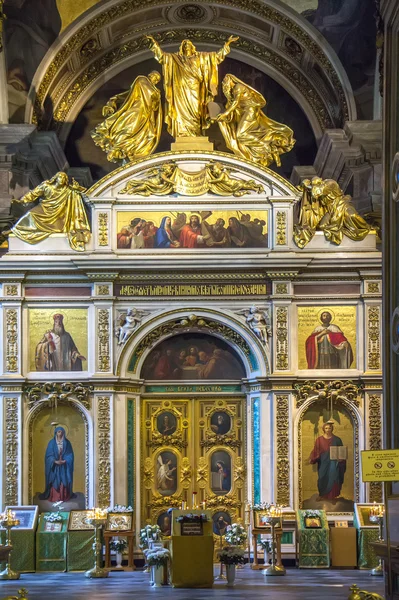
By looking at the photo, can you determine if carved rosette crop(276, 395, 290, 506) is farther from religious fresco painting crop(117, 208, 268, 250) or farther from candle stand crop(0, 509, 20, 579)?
candle stand crop(0, 509, 20, 579)

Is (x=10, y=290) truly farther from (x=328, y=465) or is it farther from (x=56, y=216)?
(x=328, y=465)

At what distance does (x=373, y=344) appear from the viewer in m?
24.0

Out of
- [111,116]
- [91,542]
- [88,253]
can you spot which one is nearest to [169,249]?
[88,253]

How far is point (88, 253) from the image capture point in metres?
24.1

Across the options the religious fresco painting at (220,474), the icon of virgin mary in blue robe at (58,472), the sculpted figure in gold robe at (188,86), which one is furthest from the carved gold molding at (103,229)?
the religious fresco painting at (220,474)

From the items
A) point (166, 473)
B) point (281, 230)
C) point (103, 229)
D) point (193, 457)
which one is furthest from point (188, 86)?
point (166, 473)

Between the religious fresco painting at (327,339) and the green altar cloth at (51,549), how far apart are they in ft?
18.9

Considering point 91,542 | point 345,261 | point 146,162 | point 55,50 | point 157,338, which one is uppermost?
point 55,50

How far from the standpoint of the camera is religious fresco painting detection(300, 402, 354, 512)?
23.8 metres

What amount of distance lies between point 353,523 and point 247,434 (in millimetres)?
2771

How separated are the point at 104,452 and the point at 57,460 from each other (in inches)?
37.9

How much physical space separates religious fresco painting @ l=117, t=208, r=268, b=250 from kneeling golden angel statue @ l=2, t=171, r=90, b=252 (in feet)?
2.63

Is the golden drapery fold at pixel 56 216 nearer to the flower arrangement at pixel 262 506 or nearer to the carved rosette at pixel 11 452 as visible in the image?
the carved rosette at pixel 11 452

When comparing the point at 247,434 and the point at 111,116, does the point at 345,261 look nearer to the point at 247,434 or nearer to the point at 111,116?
the point at 247,434
